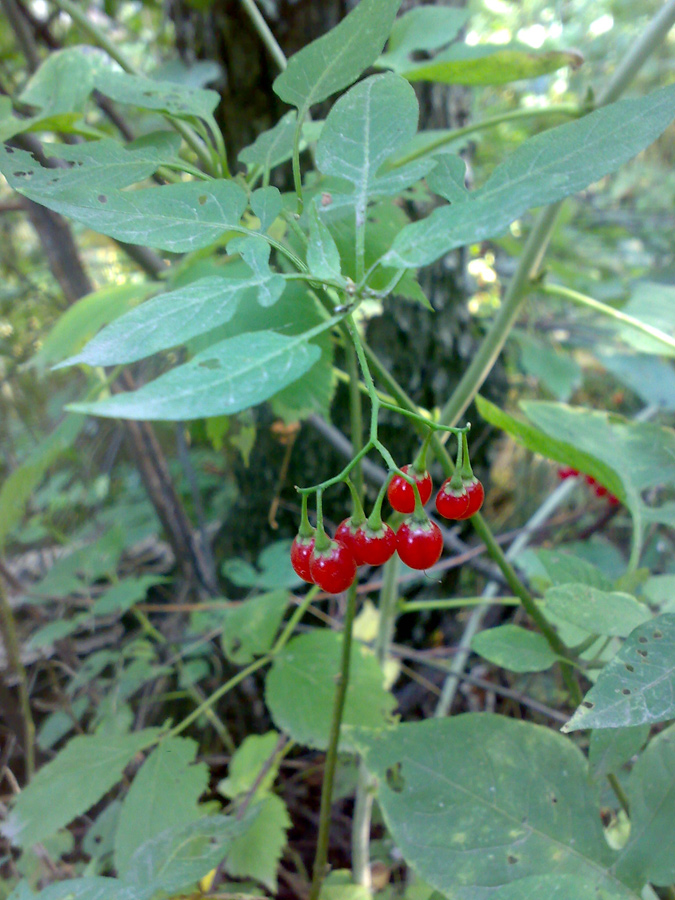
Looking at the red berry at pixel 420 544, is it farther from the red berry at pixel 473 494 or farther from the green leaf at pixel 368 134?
the green leaf at pixel 368 134

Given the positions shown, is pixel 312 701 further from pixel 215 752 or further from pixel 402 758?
pixel 215 752

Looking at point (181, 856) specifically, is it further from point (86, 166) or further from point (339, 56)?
point (339, 56)

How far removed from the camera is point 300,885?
4.20ft

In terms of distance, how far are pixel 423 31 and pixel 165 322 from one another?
991 mm

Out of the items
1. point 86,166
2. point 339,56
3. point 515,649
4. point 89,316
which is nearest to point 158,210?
point 86,166

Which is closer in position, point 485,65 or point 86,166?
point 86,166

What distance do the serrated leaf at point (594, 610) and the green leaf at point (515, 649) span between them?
92 mm

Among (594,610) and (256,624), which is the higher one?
(594,610)

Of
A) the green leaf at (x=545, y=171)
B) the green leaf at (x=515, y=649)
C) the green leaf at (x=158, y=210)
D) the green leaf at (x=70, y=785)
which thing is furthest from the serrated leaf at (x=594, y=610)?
the green leaf at (x=70, y=785)

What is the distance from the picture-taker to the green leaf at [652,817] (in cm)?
65

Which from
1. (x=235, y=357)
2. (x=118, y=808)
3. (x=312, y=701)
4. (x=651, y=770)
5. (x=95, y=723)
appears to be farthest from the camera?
(x=95, y=723)

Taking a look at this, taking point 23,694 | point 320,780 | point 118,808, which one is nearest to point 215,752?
point 320,780

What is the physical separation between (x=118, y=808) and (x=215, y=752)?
1.55 ft

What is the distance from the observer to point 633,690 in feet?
1.58
